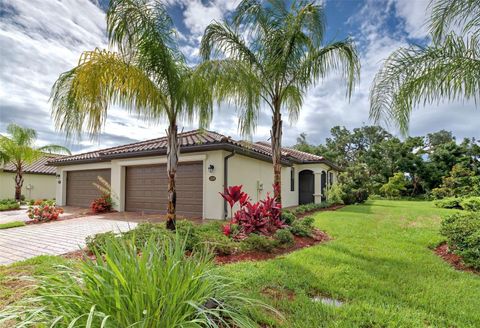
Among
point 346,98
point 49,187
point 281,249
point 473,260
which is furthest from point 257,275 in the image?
point 49,187

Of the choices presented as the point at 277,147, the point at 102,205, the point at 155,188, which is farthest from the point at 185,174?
the point at 277,147

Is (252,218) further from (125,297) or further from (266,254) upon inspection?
(125,297)

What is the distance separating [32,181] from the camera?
80.2ft

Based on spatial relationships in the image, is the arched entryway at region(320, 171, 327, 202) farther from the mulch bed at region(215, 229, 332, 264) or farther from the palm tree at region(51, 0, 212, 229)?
the palm tree at region(51, 0, 212, 229)

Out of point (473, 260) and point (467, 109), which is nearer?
point (473, 260)

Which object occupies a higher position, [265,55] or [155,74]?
[265,55]

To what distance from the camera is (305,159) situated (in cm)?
2061

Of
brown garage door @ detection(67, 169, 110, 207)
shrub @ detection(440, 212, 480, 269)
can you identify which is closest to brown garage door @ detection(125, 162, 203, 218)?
brown garage door @ detection(67, 169, 110, 207)

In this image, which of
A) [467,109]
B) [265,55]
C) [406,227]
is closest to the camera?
[467,109]

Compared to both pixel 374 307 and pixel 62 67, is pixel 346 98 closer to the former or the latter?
pixel 374 307

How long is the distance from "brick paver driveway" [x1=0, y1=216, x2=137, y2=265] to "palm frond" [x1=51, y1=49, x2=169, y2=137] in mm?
2722

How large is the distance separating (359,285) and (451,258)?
3.22 m

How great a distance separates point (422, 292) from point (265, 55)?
697 centimetres

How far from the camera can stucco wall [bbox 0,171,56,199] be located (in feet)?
75.5
